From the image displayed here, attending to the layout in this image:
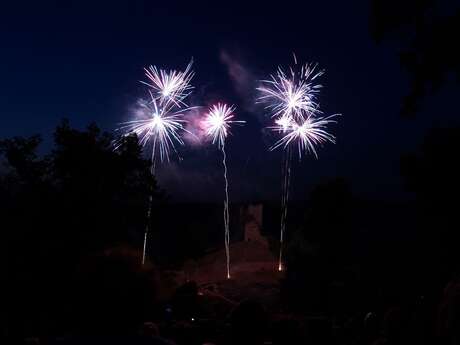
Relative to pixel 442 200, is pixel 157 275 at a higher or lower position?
lower

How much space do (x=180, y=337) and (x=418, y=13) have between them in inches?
186

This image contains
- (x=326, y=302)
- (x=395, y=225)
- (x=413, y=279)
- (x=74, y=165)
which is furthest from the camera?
(x=395, y=225)

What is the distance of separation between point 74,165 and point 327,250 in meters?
16.5

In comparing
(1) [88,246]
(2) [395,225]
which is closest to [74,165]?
(1) [88,246]

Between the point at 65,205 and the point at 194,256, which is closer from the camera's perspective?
the point at 65,205

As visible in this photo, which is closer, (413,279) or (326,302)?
(413,279)

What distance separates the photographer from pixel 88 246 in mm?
18453

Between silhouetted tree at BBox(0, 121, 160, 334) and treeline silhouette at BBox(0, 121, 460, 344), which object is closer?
treeline silhouette at BBox(0, 121, 460, 344)

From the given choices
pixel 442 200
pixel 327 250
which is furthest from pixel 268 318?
pixel 327 250

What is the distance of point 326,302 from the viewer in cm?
2972

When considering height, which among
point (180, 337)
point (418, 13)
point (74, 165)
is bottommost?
point (180, 337)

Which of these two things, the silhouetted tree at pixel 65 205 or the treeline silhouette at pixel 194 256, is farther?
the silhouetted tree at pixel 65 205

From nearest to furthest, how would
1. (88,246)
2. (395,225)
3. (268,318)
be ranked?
(268,318), (88,246), (395,225)

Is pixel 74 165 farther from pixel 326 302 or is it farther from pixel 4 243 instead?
pixel 326 302
